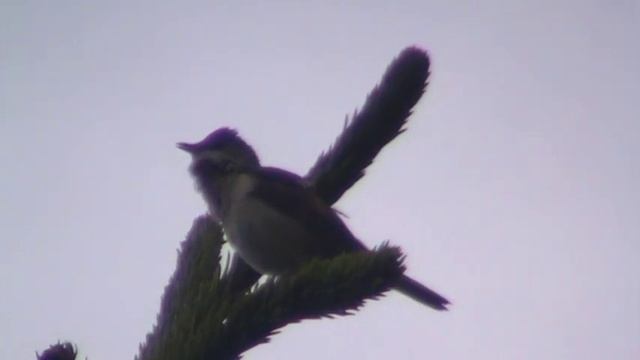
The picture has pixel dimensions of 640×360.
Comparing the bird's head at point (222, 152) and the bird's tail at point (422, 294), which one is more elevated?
the bird's head at point (222, 152)

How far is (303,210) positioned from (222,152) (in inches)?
38.4

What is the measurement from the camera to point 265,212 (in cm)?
407

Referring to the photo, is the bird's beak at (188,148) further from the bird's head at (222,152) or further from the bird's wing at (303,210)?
the bird's wing at (303,210)

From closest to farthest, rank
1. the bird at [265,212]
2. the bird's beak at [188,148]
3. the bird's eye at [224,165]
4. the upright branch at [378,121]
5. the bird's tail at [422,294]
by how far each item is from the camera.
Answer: the upright branch at [378,121] → the bird's tail at [422,294] → the bird at [265,212] → the bird's eye at [224,165] → the bird's beak at [188,148]

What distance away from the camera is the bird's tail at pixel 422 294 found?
116 inches

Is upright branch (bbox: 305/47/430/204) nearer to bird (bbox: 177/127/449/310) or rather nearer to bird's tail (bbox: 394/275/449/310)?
Answer: bird's tail (bbox: 394/275/449/310)

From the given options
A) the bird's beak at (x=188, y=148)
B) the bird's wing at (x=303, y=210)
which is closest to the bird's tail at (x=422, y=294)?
the bird's wing at (x=303, y=210)

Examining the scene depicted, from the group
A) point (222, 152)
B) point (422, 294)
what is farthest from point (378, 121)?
point (222, 152)

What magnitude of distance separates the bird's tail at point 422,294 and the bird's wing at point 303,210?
0.58m

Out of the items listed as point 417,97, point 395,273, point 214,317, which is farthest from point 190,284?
point 417,97

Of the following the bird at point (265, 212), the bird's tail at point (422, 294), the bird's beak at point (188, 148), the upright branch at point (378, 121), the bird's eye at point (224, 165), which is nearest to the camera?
the upright branch at point (378, 121)

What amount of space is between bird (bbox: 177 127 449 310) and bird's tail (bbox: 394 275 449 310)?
0.60 meters

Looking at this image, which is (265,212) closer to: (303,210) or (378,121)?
(303,210)

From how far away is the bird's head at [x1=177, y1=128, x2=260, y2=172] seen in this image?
14.3 ft
